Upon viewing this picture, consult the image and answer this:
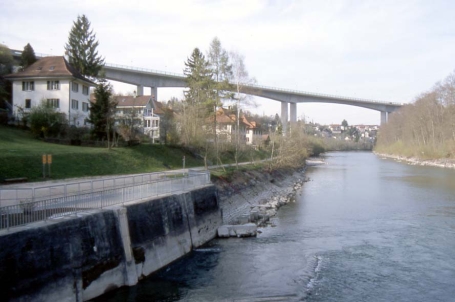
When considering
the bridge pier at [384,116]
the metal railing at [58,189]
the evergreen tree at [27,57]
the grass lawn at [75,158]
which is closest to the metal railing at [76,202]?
the metal railing at [58,189]

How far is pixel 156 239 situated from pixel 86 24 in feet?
147

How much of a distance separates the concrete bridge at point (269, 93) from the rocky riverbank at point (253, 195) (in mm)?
9037

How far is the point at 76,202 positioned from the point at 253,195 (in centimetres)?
2096

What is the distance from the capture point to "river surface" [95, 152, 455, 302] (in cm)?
1427

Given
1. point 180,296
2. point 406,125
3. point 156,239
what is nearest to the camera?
point 180,296

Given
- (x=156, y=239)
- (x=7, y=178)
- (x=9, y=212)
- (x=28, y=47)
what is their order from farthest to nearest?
(x=28, y=47)
(x=7, y=178)
(x=156, y=239)
(x=9, y=212)

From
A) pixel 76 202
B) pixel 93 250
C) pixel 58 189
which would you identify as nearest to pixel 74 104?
pixel 58 189

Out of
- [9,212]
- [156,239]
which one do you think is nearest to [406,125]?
[156,239]

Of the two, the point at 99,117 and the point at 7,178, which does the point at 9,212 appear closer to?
the point at 7,178

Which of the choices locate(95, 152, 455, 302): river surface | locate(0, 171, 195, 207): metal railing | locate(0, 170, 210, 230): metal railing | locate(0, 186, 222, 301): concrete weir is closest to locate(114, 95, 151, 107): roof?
locate(0, 171, 195, 207): metal railing

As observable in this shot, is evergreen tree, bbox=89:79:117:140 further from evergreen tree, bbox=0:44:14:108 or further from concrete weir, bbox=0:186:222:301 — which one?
concrete weir, bbox=0:186:222:301

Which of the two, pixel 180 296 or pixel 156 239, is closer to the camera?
pixel 180 296

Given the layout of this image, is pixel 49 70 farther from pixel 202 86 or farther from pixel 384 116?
pixel 384 116

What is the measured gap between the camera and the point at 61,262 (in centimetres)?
1220
